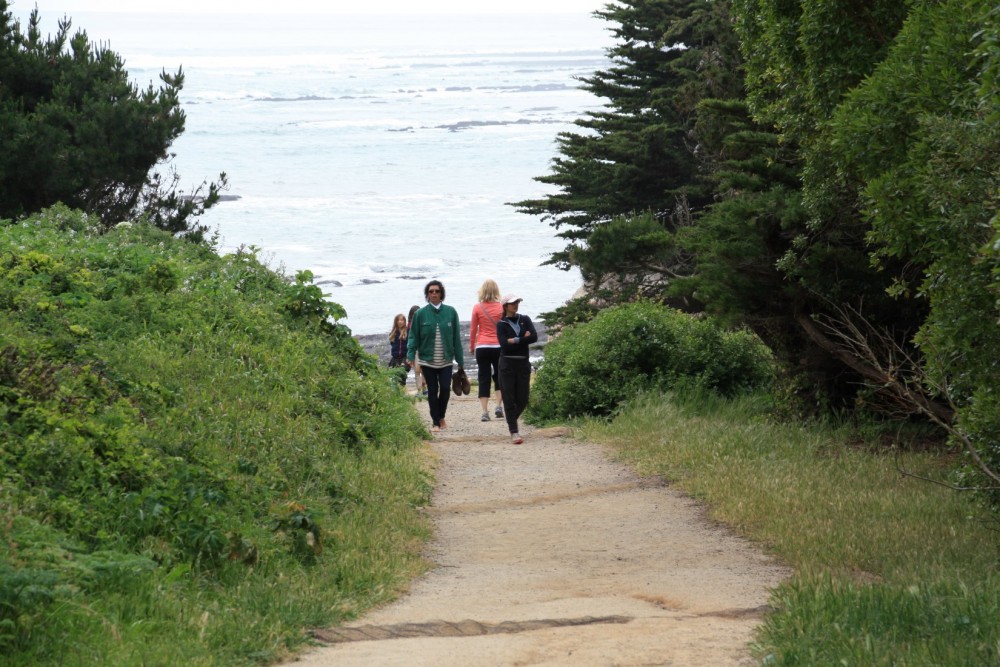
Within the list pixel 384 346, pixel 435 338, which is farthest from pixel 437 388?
pixel 384 346

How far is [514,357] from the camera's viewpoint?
1405cm

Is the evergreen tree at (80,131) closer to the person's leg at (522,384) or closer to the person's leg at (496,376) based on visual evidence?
the person's leg at (496,376)

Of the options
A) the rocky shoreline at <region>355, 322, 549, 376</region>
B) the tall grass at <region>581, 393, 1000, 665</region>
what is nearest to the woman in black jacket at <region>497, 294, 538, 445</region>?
the tall grass at <region>581, 393, 1000, 665</region>

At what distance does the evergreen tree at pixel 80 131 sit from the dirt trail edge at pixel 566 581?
923cm

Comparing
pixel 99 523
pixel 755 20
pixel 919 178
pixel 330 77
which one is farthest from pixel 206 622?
pixel 330 77

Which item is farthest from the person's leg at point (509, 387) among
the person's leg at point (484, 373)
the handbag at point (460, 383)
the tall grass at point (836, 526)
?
the handbag at point (460, 383)

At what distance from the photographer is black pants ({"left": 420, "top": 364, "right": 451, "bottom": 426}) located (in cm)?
1480

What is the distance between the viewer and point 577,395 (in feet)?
52.0

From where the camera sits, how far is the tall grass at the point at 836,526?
566 centimetres

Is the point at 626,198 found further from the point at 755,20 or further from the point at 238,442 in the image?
the point at 238,442

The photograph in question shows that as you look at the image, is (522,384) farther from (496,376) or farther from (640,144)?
(640,144)

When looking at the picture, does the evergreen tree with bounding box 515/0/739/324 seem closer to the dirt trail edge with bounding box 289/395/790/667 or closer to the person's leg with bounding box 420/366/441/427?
the person's leg with bounding box 420/366/441/427

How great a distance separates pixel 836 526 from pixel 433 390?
740cm

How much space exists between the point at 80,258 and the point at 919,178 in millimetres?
8008
